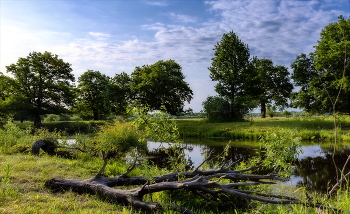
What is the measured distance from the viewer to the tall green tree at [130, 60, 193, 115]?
38.0 metres

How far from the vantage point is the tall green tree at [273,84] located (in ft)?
138

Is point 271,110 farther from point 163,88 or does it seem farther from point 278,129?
point 278,129

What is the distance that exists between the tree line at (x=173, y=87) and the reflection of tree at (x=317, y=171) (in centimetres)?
1715

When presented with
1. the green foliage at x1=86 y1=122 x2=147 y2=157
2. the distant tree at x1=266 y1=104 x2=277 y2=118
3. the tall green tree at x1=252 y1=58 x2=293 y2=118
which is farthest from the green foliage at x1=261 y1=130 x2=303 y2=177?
the distant tree at x1=266 y1=104 x2=277 y2=118

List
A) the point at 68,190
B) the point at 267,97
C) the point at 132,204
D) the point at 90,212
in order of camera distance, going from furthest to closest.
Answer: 1. the point at 267,97
2. the point at 68,190
3. the point at 132,204
4. the point at 90,212

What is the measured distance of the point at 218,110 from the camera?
36.2 metres

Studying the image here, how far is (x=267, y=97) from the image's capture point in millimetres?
42812

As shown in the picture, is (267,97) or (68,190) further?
(267,97)

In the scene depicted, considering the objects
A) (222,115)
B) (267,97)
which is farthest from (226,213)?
(267,97)

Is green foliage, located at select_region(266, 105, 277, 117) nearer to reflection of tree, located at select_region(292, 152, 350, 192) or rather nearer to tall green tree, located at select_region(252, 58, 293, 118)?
tall green tree, located at select_region(252, 58, 293, 118)

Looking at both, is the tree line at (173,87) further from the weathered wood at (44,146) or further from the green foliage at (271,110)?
the weathered wood at (44,146)

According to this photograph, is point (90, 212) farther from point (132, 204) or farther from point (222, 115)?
point (222, 115)

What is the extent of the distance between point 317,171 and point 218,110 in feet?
82.0

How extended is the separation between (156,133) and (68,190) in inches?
104
